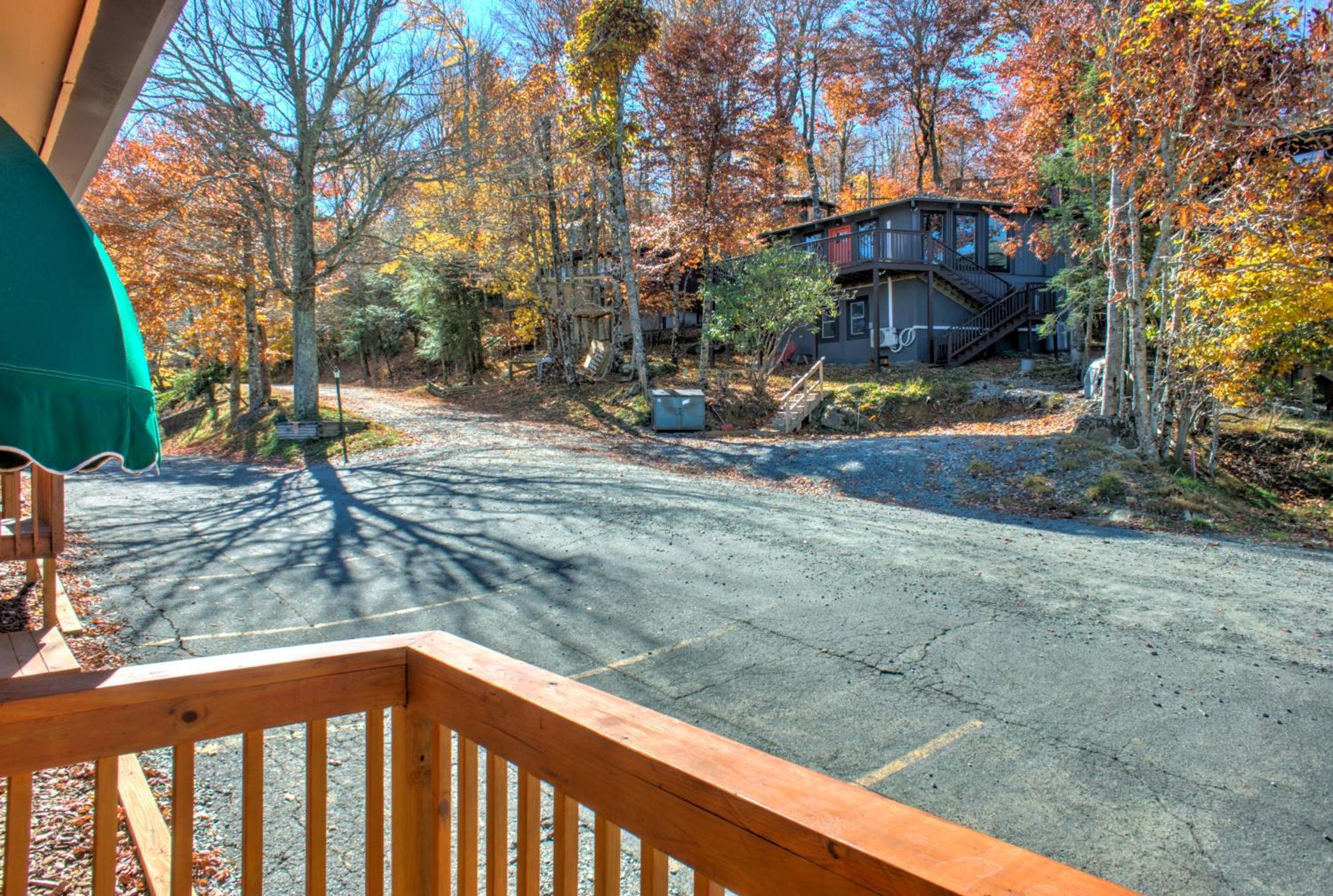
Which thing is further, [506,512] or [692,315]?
[692,315]

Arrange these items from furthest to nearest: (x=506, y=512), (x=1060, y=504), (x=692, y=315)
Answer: (x=692, y=315) < (x=1060, y=504) < (x=506, y=512)

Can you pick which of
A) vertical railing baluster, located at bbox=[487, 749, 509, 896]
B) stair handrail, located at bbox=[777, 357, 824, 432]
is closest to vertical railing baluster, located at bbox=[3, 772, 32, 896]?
vertical railing baluster, located at bbox=[487, 749, 509, 896]

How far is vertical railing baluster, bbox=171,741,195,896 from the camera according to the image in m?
1.44

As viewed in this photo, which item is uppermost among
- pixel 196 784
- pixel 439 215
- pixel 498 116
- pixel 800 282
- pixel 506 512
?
pixel 498 116

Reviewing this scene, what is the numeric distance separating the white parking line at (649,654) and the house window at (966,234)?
21535mm

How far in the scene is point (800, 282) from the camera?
1744 cm

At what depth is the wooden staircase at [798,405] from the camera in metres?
16.3

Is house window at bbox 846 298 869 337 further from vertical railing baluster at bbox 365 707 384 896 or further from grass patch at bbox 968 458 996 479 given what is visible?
vertical railing baluster at bbox 365 707 384 896

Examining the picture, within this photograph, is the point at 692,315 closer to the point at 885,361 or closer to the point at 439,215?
the point at 885,361

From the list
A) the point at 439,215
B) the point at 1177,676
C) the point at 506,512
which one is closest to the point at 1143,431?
the point at 1177,676

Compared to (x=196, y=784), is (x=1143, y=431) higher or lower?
higher

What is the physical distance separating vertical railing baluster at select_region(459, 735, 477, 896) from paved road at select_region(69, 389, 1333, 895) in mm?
1619

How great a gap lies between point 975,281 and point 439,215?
16.1 metres

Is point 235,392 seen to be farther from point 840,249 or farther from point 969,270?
point 969,270
